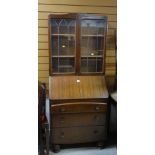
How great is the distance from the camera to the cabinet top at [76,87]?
2.96m

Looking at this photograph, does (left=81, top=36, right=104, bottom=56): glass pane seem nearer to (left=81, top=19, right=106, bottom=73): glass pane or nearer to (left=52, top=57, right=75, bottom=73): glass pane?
(left=81, top=19, right=106, bottom=73): glass pane

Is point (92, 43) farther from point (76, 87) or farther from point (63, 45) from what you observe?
point (76, 87)

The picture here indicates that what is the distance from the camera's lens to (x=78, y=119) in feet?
9.90

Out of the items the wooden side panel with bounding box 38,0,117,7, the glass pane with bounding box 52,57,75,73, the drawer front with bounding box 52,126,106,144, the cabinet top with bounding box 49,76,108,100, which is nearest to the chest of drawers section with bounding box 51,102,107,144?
the drawer front with bounding box 52,126,106,144

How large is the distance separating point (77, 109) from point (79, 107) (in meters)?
0.04

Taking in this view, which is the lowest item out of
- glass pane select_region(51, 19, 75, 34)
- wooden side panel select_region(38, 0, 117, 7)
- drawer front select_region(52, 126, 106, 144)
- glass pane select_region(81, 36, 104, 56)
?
drawer front select_region(52, 126, 106, 144)

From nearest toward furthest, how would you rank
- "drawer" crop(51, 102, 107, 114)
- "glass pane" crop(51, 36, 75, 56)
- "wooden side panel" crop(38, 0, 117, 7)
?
1. "drawer" crop(51, 102, 107, 114)
2. "glass pane" crop(51, 36, 75, 56)
3. "wooden side panel" crop(38, 0, 117, 7)

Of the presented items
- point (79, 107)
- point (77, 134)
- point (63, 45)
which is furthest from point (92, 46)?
point (77, 134)

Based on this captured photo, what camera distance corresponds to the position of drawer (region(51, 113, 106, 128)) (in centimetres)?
298
